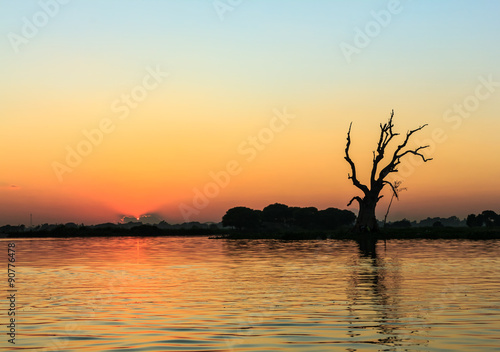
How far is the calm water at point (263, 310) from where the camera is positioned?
14.8 m

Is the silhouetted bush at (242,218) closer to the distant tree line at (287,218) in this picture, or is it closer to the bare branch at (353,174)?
the distant tree line at (287,218)

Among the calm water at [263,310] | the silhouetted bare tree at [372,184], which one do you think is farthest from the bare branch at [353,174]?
the calm water at [263,310]

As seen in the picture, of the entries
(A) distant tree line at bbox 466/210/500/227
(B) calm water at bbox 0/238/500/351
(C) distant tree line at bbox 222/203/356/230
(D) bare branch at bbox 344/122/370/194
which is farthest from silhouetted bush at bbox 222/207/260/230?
(B) calm water at bbox 0/238/500/351

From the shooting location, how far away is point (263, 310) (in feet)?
65.6

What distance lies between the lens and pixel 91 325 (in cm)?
1761

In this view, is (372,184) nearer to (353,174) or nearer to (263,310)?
(353,174)

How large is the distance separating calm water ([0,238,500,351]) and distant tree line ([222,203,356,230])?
123m

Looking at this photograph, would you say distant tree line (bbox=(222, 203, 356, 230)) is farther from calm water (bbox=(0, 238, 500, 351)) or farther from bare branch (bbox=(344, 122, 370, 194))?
calm water (bbox=(0, 238, 500, 351))

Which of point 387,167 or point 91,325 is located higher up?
point 387,167

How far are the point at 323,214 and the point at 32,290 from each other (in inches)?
5774

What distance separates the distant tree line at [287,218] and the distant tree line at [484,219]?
3267 cm

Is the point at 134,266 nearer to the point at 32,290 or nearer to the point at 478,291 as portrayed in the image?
the point at 32,290

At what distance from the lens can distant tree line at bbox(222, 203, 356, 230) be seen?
15912cm

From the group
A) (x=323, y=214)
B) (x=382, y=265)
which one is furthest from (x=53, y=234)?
(x=382, y=265)
